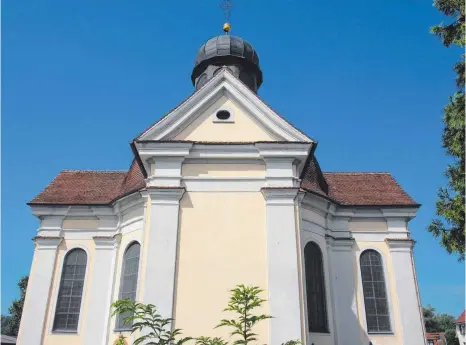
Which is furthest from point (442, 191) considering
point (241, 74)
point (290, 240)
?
point (241, 74)

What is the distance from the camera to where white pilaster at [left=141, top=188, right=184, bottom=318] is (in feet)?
42.1

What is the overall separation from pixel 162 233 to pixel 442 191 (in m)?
8.14

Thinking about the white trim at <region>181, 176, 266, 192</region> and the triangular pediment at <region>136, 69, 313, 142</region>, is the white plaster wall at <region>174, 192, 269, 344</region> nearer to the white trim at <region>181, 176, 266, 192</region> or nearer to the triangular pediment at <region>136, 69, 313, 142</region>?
the white trim at <region>181, 176, 266, 192</region>

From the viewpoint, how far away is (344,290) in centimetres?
1744

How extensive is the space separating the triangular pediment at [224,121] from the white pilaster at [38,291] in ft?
24.5

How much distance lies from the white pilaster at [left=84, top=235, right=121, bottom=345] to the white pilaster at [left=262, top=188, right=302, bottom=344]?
6.80 metres

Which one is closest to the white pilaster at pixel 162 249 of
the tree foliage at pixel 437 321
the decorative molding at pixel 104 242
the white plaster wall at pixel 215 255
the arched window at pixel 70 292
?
the white plaster wall at pixel 215 255

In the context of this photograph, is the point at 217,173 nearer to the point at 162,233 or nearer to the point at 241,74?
the point at 162,233

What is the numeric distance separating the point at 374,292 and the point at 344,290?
143 centimetres

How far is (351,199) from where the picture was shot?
64.6ft

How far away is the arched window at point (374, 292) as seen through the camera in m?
17.4

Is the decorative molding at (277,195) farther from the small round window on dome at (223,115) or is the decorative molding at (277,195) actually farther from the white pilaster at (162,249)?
the small round window on dome at (223,115)

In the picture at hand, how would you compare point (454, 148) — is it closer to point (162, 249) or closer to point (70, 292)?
point (162, 249)

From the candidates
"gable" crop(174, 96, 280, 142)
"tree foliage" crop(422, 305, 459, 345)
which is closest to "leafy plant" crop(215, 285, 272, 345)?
"gable" crop(174, 96, 280, 142)
